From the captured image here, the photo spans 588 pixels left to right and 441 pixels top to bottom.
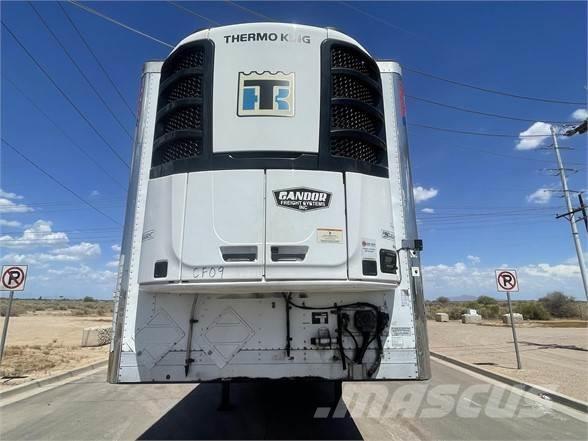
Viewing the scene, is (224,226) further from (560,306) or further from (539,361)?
(560,306)

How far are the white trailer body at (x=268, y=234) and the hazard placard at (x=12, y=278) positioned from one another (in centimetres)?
781

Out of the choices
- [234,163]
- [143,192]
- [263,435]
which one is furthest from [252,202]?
[263,435]

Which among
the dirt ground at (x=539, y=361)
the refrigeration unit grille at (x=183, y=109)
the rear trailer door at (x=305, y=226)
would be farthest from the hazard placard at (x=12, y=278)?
the dirt ground at (x=539, y=361)

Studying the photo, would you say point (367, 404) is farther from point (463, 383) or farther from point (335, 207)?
point (335, 207)

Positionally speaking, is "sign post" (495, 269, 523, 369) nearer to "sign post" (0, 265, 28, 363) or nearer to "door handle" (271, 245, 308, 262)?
"door handle" (271, 245, 308, 262)

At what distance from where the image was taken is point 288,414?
6.38 metres

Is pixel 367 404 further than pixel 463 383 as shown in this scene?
No

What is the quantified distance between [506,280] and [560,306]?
4377 centimetres

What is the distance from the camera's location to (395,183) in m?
4.27

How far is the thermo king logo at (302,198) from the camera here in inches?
143

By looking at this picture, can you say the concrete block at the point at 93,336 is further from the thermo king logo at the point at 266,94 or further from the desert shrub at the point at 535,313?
the desert shrub at the point at 535,313

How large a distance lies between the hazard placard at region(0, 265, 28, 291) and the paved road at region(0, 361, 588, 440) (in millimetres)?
2881

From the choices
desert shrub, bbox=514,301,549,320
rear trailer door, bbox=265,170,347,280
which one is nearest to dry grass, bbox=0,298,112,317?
desert shrub, bbox=514,301,549,320

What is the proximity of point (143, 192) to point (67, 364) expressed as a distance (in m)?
10.4
